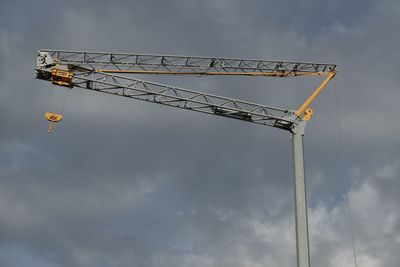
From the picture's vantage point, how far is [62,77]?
2975 inches

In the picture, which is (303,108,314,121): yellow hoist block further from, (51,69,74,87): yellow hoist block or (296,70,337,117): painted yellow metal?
(51,69,74,87): yellow hoist block

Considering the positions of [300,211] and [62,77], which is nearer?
[300,211]

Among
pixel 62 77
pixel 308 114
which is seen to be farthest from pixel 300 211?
pixel 62 77

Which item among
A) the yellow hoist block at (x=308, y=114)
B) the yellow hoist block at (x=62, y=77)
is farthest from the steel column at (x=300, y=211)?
the yellow hoist block at (x=62, y=77)

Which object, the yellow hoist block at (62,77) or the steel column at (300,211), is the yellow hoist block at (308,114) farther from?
the yellow hoist block at (62,77)

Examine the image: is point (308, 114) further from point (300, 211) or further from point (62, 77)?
point (62, 77)

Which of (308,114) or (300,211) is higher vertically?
(308,114)

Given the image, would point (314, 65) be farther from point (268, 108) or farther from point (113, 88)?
point (113, 88)

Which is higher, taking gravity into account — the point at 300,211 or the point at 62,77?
the point at 62,77

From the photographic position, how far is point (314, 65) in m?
82.2

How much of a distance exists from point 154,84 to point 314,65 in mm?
22560

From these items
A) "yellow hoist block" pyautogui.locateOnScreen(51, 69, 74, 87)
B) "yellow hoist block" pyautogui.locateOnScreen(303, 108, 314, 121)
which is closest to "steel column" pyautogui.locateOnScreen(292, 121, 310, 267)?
"yellow hoist block" pyautogui.locateOnScreen(303, 108, 314, 121)

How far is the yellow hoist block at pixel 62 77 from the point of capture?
75375mm

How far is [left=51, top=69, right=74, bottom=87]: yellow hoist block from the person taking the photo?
7538 cm
